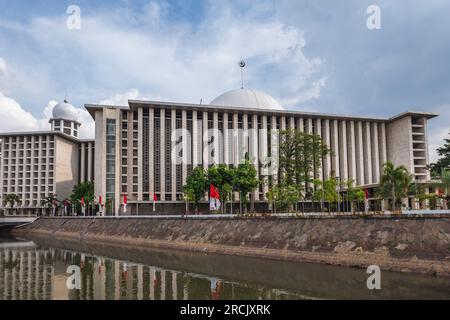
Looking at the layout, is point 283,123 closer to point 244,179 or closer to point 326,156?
point 326,156

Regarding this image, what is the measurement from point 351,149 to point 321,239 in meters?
64.1

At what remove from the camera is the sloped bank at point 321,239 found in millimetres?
24828

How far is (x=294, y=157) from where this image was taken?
61.4 m

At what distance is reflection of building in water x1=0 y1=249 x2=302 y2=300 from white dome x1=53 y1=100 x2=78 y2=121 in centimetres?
10493

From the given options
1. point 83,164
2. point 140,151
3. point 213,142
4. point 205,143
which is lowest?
point 140,151

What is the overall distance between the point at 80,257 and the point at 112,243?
13.6m

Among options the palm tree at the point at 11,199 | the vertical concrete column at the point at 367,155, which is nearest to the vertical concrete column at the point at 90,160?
the palm tree at the point at 11,199

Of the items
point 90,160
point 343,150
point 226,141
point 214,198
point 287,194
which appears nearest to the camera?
point 214,198

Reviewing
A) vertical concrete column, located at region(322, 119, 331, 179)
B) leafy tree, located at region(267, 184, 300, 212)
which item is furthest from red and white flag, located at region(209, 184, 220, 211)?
vertical concrete column, located at region(322, 119, 331, 179)

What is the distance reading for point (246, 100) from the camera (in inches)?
3809

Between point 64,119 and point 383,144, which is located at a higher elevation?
point 64,119

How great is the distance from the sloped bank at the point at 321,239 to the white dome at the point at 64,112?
93523mm

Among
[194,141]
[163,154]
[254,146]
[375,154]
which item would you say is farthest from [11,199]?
[375,154]

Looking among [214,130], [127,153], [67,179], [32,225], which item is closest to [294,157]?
[214,130]
